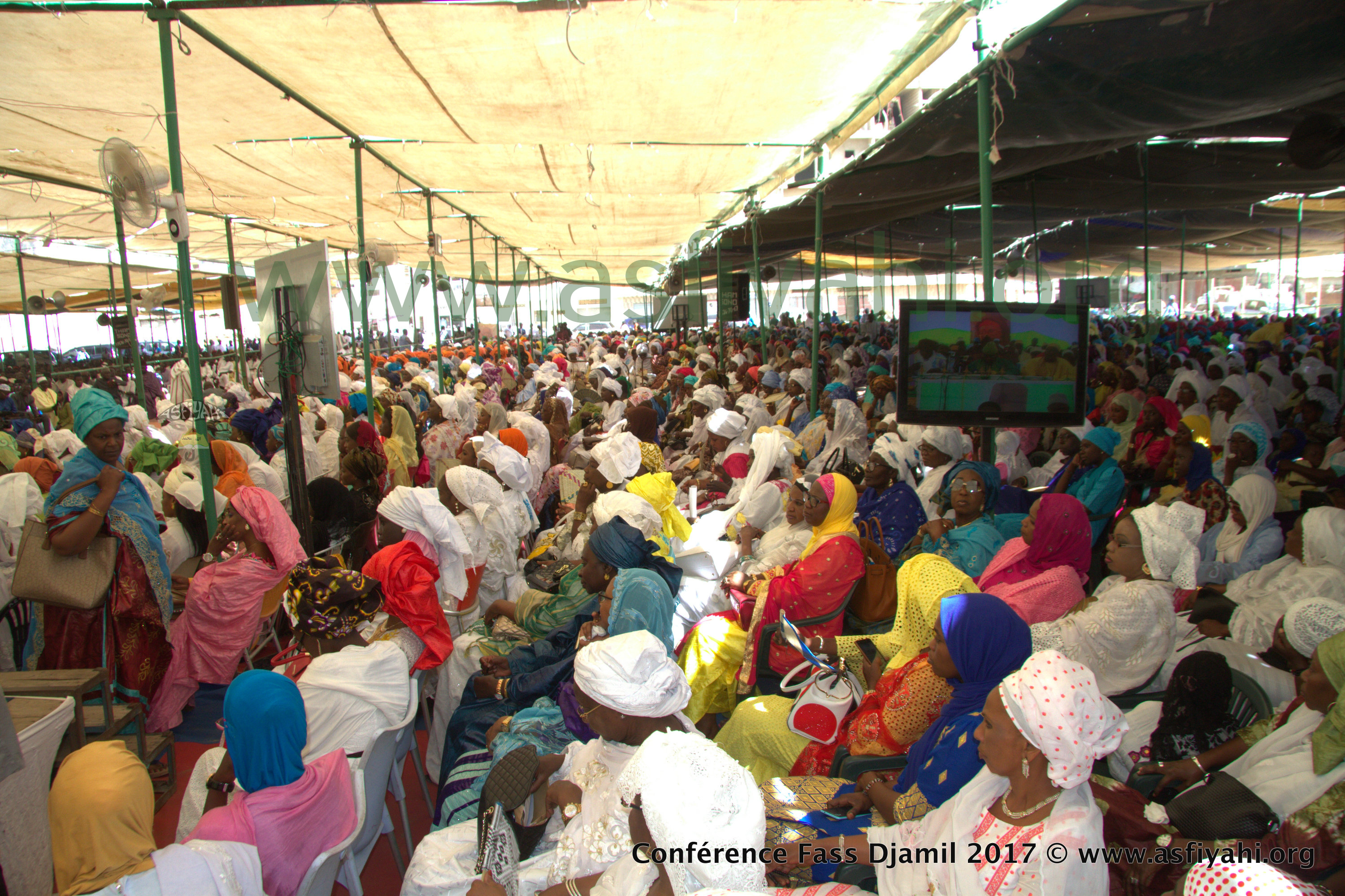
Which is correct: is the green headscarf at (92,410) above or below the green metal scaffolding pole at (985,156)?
below

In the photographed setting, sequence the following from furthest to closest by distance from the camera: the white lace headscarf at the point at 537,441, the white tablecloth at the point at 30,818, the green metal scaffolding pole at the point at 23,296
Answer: the green metal scaffolding pole at the point at 23,296 → the white lace headscarf at the point at 537,441 → the white tablecloth at the point at 30,818

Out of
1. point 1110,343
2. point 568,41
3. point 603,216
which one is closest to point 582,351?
point 603,216

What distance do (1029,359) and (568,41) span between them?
3004mm

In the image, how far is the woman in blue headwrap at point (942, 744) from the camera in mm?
2213

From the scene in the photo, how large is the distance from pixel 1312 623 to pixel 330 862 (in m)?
3.21

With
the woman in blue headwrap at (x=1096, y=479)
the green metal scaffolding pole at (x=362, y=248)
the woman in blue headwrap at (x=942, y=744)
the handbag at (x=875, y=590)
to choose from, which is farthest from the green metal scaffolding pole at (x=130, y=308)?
the woman in blue headwrap at (x=1096, y=479)

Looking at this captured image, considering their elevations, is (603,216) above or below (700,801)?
above

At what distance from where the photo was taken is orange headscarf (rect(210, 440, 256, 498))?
195 inches

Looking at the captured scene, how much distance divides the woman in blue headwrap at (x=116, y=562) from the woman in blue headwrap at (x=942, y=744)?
3.04 m

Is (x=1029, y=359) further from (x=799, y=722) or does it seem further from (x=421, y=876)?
(x=421, y=876)

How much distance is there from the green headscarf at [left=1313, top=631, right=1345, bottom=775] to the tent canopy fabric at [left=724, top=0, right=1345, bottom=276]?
2.48 meters

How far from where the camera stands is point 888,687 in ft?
9.02

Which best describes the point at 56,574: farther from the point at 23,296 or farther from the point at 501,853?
the point at 23,296

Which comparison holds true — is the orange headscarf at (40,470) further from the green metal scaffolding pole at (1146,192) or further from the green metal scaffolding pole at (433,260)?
the green metal scaffolding pole at (1146,192)
